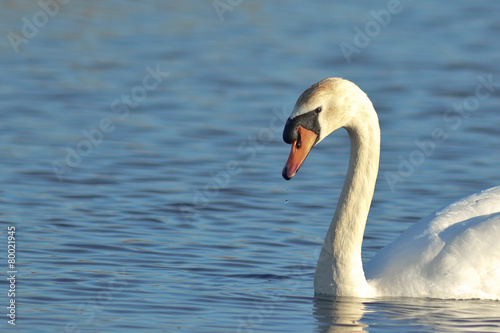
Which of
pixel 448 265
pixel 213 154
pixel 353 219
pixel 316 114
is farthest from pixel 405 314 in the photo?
pixel 213 154

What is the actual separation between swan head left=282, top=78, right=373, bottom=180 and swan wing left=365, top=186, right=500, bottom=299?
1150 mm

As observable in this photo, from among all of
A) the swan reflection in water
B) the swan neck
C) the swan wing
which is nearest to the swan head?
the swan neck

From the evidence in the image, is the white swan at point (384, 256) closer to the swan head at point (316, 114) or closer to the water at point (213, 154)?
the swan head at point (316, 114)

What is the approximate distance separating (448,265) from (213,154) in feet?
18.4

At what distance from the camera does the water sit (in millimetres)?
9203

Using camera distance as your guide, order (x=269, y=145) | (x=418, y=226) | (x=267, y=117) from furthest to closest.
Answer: (x=267, y=117) → (x=269, y=145) → (x=418, y=226)

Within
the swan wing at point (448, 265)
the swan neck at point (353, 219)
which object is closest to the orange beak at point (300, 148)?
the swan neck at point (353, 219)

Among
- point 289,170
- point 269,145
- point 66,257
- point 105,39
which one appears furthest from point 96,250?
point 105,39

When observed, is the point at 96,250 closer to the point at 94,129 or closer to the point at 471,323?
the point at 471,323

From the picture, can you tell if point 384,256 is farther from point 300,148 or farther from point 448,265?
point 300,148

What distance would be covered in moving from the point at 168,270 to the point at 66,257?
891 millimetres

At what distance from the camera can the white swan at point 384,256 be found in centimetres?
912

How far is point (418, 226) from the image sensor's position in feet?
31.9

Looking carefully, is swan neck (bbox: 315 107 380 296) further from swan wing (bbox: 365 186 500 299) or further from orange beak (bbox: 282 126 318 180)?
orange beak (bbox: 282 126 318 180)
